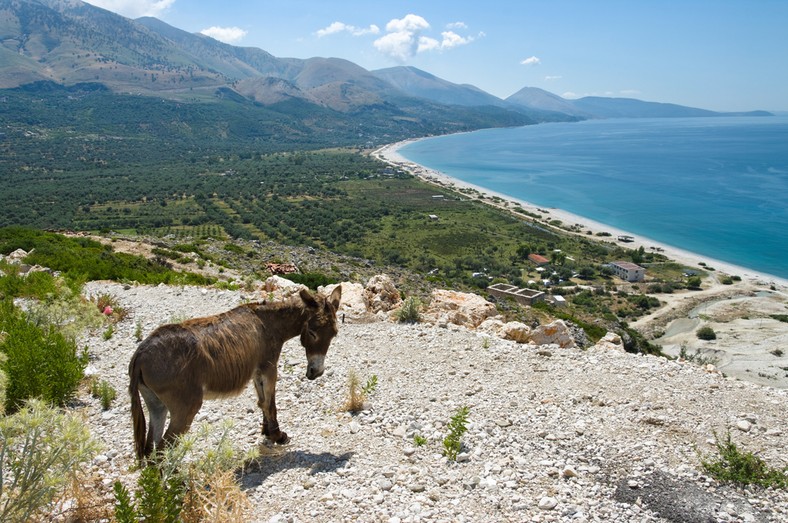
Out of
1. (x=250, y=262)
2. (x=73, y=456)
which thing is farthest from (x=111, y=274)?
(x=250, y=262)

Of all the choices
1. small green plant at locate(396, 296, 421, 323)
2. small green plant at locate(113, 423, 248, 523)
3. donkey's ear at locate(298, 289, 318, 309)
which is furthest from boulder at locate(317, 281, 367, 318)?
small green plant at locate(113, 423, 248, 523)

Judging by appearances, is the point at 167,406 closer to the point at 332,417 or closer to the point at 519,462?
the point at 332,417

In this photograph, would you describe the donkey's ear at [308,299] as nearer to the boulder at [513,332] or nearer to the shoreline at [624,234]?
the boulder at [513,332]

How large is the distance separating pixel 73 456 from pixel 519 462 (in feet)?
15.7

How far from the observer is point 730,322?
51.5 metres

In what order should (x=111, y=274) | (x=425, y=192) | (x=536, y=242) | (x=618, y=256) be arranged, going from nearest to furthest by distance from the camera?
(x=111, y=274) < (x=618, y=256) < (x=536, y=242) < (x=425, y=192)

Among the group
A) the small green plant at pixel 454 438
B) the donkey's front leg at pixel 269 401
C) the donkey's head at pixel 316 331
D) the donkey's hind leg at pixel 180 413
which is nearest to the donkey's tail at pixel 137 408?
the donkey's hind leg at pixel 180 413

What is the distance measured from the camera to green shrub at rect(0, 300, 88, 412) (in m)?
7.19

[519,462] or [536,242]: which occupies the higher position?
[519,462]

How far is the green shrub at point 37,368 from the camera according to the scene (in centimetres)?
719

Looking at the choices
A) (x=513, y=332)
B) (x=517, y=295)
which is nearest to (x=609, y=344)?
(x=513, y=332)

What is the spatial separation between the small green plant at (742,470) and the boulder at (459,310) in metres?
7.57

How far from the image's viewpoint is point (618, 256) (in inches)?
3068

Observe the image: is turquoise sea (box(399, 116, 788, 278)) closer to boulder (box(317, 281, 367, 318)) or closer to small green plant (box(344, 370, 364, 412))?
boulder (box(317, 281, 367, 318))
